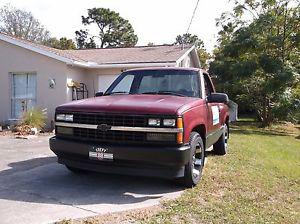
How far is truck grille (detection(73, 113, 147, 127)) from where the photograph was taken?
5426mm

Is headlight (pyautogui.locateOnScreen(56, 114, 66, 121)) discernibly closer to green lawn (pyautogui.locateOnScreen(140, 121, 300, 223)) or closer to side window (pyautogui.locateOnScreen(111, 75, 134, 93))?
side window (pyautogui.locateOnScreen(111, 75, 134, 93))

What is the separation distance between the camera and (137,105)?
562 cm

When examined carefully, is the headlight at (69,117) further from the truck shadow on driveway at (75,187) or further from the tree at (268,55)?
the tree at (268,55)

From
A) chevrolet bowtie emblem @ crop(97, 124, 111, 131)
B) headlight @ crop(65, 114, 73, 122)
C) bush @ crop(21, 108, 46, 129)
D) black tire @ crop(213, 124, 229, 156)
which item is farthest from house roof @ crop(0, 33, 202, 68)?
chevrolet bowtie emblem @ crop(97, 124, 111, 131)

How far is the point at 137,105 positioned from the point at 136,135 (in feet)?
1.48

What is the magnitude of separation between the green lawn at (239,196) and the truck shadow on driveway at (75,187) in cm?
48

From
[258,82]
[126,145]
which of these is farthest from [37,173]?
[258,82]

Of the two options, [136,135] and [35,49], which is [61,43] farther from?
[136,135]

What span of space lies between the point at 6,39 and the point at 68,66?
108 inches

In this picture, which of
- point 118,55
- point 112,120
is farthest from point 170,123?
point 118,55

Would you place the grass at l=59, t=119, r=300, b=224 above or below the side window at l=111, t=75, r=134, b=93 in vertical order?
below

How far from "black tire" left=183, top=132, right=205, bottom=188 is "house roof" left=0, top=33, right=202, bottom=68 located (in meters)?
10.3

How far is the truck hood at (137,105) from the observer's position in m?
5.44

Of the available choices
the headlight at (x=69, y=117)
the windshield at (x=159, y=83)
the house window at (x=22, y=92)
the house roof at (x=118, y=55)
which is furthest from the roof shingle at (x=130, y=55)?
the headlight at (x=69, y=117)
